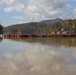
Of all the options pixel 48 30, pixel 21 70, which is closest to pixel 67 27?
pixel 48 30

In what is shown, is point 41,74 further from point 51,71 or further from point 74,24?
point 74,24

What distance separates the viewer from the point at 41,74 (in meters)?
12.3

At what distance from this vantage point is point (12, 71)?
13180mm

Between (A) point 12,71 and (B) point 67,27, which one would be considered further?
(B) point 67,27

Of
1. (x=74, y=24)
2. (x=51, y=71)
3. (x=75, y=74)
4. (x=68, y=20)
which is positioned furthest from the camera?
(x=68, y=20)

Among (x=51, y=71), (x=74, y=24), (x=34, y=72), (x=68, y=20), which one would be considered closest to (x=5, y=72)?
(x=34, y=72)

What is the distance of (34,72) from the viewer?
12.8 metres

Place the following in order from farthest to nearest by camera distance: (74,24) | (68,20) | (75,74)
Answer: (68,20)
(74,24)
(75,74)

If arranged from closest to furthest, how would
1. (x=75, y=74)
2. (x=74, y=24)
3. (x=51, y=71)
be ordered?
(x=75, y=74) < (x=51, y=71) < (x=74, y=24)

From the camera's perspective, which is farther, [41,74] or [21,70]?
[21,70]

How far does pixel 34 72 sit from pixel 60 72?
1.33 meters

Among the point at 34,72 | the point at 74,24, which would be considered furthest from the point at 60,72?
the point at 74,24

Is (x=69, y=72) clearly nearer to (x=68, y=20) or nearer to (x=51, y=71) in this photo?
(x=51, y=71)

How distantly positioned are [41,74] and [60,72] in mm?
1128
